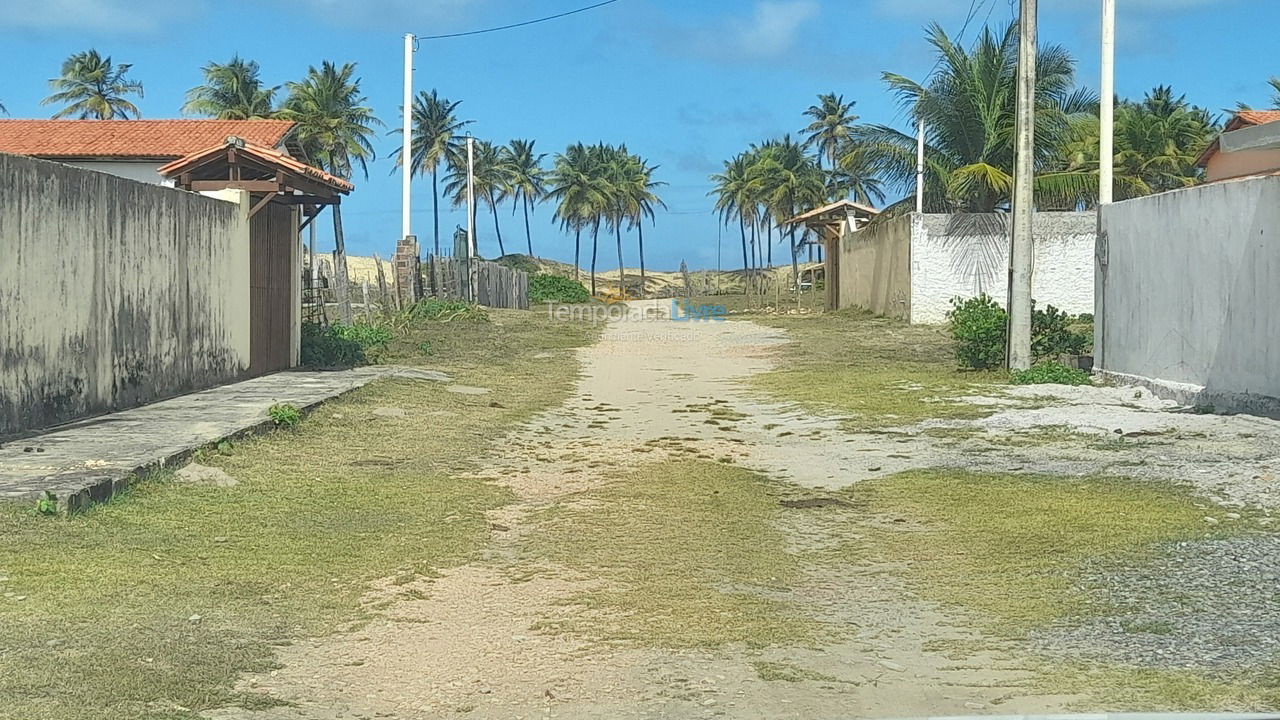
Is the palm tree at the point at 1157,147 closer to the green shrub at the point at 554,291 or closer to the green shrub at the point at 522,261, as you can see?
the green shrub at the point at 554,291

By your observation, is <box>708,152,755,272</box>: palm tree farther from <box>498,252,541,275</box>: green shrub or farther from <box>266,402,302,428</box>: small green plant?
<box>266,402,302,428</box>: small green plant

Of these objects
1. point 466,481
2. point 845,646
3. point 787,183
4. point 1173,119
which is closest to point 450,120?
point 787,183

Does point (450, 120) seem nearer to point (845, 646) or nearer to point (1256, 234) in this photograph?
point (1256, 234)

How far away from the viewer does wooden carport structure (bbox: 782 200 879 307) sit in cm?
4384

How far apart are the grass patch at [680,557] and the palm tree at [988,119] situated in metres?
20.1

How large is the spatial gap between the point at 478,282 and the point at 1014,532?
34.2 meters

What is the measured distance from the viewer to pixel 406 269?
30250mm

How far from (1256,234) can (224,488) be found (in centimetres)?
951

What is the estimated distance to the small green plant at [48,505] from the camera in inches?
293

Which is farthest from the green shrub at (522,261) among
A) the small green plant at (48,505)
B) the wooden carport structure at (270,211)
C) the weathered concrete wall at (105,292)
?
the small green plant at (48,505)

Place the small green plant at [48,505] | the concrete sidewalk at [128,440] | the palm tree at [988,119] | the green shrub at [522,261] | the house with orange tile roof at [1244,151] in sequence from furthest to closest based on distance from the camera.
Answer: the green shrub at [522,261]
the palm tree at [988,119]
the house with orange tile roof at [1244,151]
the concrete sidewalk at [128,440]
the small green plant at [48,505]

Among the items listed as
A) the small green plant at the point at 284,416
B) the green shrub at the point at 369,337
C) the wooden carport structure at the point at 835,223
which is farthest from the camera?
the wooden carport structure at the point at 835,223

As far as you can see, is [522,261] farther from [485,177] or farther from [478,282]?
[478,282]

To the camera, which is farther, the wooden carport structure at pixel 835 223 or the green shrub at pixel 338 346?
the wooden carport structure at pixel 835 223
